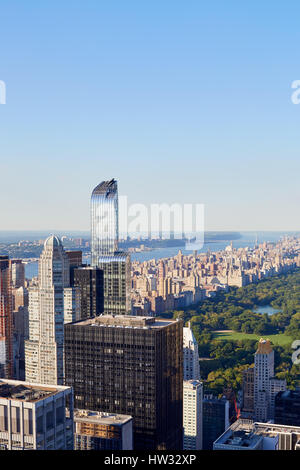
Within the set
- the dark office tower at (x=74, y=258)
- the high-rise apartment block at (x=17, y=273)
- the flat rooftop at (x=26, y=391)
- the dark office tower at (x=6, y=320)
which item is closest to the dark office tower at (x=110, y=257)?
the dark office tower at (x=74, y=258)

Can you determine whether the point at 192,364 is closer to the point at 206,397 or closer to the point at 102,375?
the point at 206,397

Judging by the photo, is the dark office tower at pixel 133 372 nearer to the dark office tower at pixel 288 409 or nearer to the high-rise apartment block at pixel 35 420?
the dark office tower at pixel 288 409

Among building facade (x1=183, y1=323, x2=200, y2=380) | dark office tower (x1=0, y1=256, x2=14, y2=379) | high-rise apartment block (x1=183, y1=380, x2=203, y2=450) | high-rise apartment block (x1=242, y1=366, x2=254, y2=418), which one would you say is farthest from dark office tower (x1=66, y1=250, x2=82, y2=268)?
high-rise apartment block (x1=242, y1=366, x2=254, y2=418)

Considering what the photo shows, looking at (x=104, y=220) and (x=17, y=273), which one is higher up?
(x=104, y=220)

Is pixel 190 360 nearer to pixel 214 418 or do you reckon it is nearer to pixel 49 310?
pixel 214 418

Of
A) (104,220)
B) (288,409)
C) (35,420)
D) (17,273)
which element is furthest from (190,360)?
(35,420)
